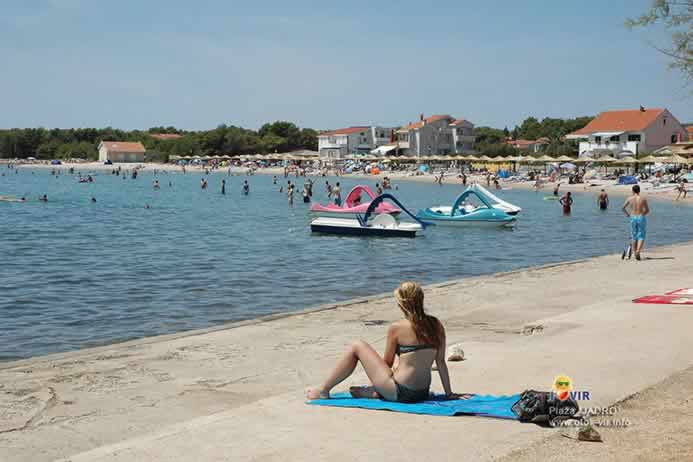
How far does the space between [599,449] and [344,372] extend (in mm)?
2402

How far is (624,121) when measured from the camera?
99688 millimetres

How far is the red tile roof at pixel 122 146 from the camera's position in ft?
591

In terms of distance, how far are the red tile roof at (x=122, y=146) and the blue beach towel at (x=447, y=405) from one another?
181771 millimetres

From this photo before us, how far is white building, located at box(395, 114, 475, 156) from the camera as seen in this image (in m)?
132

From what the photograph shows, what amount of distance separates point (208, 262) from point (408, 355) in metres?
18.7

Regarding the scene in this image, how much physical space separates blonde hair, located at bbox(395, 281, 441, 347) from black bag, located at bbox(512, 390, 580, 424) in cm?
95

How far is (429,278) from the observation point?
2159 centimetres

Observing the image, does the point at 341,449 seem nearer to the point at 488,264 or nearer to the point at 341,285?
the point at 341,285

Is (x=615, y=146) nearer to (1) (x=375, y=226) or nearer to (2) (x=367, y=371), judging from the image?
(1) (x=375, y=226)

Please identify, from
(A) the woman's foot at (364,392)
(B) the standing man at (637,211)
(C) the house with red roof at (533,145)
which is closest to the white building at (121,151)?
(C) the house with red roof at (533,145)

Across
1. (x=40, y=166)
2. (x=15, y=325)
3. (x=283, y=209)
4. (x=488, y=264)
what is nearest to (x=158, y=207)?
(x=283, y=209)

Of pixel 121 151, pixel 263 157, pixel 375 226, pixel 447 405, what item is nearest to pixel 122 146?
pixel 121 151

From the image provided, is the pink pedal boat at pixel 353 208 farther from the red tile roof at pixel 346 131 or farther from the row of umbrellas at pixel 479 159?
the red tile roof at pixel 346 131

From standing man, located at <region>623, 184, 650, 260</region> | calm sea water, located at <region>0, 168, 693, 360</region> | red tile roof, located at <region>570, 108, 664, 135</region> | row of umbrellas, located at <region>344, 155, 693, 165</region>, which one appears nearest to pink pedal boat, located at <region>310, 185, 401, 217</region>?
calm sea water, located at <region>0, 168, 693, 360</region>
